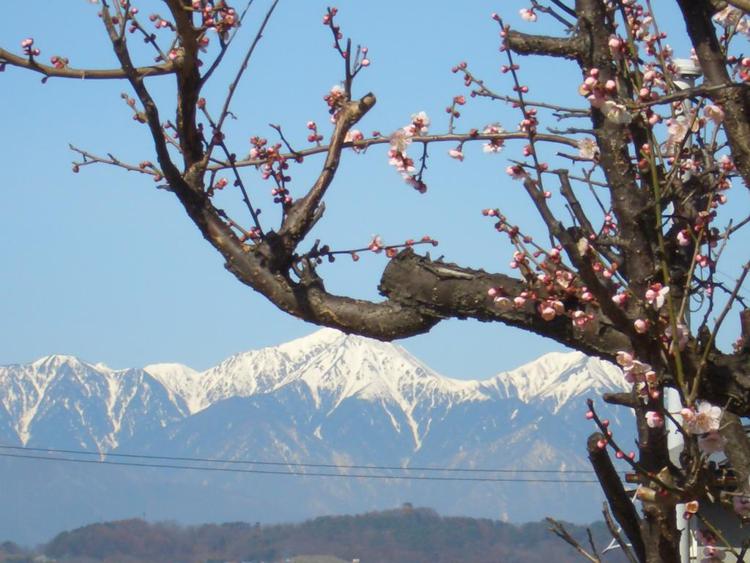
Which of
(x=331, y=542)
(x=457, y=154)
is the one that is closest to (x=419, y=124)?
(x=457, y=154)

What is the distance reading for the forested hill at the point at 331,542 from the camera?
163500 millimetres

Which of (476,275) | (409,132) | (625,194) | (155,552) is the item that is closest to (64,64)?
(409,132)

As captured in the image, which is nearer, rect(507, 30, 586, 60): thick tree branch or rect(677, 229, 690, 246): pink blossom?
rect(677, 229, 690, 246): pink blossom

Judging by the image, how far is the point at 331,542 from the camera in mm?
171125

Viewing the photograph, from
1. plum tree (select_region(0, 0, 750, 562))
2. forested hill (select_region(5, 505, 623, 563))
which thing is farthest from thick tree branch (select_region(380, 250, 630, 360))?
forested hill (select_region(5, 505, 623, 563))

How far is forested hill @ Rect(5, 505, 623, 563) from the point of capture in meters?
164

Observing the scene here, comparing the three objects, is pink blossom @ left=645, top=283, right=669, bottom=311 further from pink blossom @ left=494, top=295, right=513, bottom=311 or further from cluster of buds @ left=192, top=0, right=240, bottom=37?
cluster of buds @ left=192, top=0, right=240, bottom=37

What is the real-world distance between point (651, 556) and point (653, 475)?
0.29m

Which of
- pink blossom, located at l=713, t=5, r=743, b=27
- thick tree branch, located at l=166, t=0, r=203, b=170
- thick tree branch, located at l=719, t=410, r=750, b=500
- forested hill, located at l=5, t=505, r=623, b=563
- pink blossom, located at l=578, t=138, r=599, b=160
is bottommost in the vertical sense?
thick tree branch, located at l=719, t=410, r=750, b=500

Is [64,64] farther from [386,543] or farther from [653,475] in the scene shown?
[386,543]

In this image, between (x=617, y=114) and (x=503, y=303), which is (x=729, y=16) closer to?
(x=617, y=114)

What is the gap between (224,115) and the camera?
365cm

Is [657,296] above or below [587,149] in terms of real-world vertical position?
below

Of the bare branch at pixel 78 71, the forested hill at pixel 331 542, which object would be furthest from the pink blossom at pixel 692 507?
the forested hill at pixel 331 542
